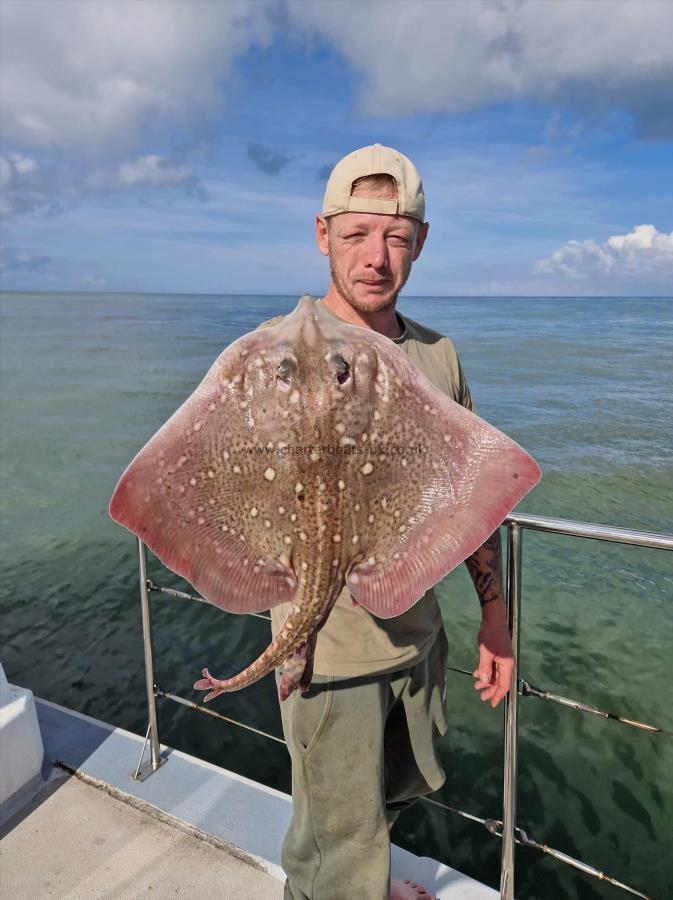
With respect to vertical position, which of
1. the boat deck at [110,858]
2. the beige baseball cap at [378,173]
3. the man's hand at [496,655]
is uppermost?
the beige baseball cap at [378,173]

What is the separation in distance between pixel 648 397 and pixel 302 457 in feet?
78.8

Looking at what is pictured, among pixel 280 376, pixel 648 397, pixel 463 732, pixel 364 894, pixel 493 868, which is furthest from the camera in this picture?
pixel 648 397

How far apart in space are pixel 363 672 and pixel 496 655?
0.59 m

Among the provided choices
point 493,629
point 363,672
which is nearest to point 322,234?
point 363,672

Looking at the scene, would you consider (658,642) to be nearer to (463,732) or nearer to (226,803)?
(463,732)

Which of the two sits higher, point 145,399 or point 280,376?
point 280,376

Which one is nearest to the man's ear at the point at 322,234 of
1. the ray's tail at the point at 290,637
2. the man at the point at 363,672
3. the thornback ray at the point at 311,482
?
the man at the point at 363,672

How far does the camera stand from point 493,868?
3824mm

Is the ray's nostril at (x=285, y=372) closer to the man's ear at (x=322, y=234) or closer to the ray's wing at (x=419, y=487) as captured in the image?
the ray's wing at (x=419, y=487)

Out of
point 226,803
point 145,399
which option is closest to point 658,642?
point 226,803

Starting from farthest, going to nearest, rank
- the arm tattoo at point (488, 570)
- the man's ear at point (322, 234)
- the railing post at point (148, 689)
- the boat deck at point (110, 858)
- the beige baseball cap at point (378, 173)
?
the railing post at point (148, 689)
the boat deck at point (110, 858)
the arm tattoo at point (488, 570)
the man's ear at point (322, 234)
the beige baseball cap at point (378, 173)

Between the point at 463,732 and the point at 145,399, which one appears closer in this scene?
the point at 463,732

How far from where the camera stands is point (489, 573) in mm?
2074

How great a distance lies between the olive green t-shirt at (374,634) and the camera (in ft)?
5.74
